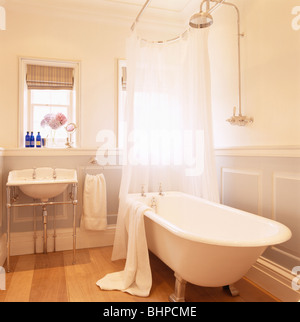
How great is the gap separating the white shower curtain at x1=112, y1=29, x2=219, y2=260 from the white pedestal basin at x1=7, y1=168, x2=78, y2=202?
2.01ft

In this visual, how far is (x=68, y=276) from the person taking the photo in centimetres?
253

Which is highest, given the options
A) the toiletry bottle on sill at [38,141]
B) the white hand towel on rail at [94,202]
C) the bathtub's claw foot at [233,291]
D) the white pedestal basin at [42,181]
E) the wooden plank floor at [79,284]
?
the toiletry bottle on sill at [38,141]

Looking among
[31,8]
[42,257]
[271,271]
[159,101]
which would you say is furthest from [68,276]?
[31,8]

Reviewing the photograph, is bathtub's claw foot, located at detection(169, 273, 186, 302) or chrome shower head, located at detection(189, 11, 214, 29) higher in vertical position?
chrome shower head, located at detection(189, 11, 214, 29)

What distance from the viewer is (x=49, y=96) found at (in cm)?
353

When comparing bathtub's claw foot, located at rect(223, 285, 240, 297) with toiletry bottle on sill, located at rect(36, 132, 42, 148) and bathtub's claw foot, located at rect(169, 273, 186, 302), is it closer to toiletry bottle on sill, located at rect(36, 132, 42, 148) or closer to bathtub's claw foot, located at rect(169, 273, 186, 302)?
bathtub's claw foot, located at rect(169, 273, 186, 302)

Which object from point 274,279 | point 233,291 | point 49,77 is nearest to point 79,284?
point 233,291

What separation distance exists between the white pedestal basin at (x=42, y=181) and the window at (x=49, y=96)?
449 mm

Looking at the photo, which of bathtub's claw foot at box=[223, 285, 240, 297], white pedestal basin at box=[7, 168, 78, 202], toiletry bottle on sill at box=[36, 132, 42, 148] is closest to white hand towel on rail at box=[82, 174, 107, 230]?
white pedestal basin at box=[7, 168, 78, 202]

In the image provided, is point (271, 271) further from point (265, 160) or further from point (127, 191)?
point (127, 191)

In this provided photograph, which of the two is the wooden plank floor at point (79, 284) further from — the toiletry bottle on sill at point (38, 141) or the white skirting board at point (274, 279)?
the toiletry bottle on sill at point (38, 141)

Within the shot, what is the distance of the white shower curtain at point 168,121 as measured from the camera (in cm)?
277

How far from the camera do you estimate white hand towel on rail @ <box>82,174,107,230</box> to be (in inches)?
125

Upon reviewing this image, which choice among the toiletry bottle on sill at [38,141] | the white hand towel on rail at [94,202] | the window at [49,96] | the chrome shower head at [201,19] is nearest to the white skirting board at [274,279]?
the white hand towel on rail at [94,202]
